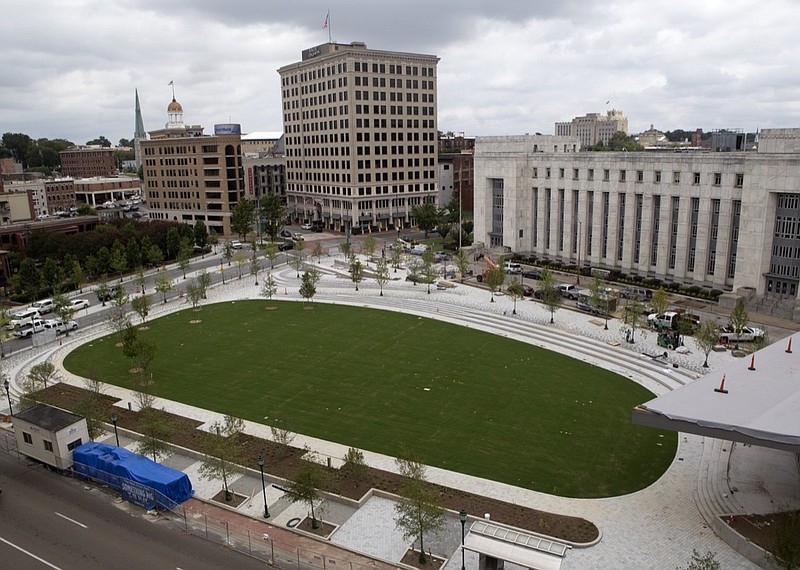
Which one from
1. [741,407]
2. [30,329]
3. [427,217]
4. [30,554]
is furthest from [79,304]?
[741,407]

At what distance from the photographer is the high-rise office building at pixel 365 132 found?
115m

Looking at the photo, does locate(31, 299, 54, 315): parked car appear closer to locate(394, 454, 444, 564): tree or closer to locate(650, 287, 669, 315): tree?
locate(394, 454, 444, 564): tree

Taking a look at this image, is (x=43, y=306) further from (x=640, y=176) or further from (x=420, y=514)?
(x=640, y=176)

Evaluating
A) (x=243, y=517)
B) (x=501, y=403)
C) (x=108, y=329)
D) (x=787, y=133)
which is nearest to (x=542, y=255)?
(x=787, y=133)

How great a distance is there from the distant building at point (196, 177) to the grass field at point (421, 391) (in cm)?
6518

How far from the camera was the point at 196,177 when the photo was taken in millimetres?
125250

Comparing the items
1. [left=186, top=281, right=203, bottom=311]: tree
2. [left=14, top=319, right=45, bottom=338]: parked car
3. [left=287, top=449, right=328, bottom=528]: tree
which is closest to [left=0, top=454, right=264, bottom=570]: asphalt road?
[left=287, top=449, right=328, bottom=528]: tree

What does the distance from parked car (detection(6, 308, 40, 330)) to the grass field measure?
35.2 feet

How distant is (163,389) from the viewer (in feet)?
150

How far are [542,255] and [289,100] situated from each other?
73016 mm

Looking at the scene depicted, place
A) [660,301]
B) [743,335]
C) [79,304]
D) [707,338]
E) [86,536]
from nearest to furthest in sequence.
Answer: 1. [86,536]
2. [707,338]
3. [743,335]
4. [660,301]
5. [79,304]

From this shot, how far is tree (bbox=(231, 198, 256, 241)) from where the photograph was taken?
11219cm

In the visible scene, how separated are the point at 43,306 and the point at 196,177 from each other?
60125mm

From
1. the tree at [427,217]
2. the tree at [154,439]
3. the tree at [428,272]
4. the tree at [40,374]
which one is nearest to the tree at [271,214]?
the tree at [427,217]
